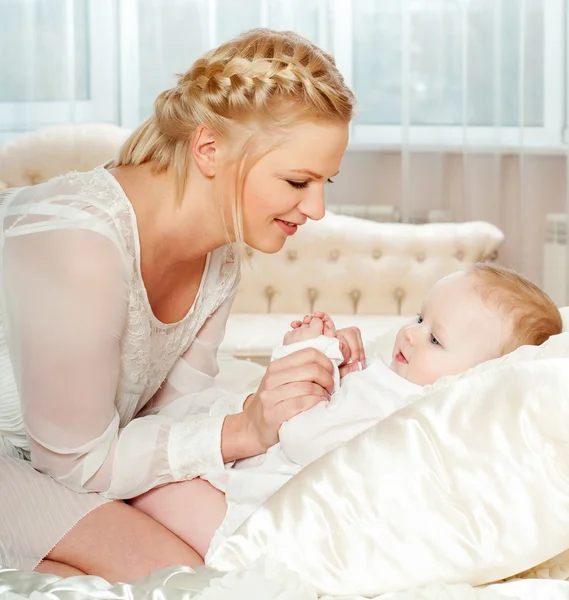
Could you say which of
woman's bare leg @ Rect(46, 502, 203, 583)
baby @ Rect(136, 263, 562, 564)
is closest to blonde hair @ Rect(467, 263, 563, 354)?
baby @ Rect(136, 263, 562, 564)

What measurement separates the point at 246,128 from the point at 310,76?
0.12 metres

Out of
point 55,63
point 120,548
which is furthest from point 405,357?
point 55,63

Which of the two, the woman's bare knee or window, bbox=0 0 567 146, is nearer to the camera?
the woman's bare knee

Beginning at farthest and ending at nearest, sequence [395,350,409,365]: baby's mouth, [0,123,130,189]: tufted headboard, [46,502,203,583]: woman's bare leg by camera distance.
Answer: [0,123,130,189]: tufted headboard
[395,350,409,365]: baby's mouth
[46,502,203,583]: woman's bare leg

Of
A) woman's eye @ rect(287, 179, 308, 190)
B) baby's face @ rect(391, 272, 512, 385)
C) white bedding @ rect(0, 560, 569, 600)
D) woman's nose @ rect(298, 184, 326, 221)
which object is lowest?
white bedding @ rect(0, 560, 569, 600)

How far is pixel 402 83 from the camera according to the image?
357 centimetres

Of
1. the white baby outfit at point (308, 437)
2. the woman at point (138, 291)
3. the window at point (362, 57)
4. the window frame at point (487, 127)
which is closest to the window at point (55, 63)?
the window at point (362, 57)

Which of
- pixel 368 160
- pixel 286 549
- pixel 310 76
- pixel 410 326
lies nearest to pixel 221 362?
pixel 410 326

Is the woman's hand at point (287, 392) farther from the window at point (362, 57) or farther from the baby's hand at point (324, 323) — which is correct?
the window at point (362, 57)

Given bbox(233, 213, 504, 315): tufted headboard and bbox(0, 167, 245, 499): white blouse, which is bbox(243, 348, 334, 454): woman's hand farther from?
bbox(233, 213, 504, 315): tufted headboard

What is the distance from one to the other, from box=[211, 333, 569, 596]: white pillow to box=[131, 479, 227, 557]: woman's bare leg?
202mm

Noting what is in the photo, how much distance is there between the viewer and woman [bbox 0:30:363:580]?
4.10 feet

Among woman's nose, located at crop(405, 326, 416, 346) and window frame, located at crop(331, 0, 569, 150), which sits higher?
window frame, located at crop(331, 0, 569, 150)

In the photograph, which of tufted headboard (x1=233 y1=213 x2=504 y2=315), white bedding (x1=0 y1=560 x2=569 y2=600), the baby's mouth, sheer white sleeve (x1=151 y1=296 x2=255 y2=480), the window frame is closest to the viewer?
white bedding (x1=0 y1=560 x2=569 y2=600)
